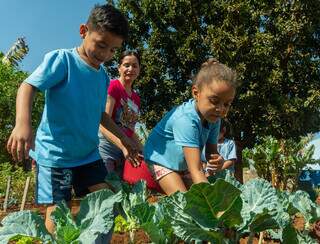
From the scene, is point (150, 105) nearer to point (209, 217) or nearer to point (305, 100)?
point (305, 100)

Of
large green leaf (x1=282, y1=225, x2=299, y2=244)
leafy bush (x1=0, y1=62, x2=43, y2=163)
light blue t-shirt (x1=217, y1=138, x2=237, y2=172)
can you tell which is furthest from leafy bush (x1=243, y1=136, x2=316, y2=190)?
large green leaf (x1=282, y1=225, x2=299, y2=244)

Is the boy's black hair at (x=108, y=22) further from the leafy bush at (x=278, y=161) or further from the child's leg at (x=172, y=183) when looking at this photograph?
the leafy bush at (x=278, y=161)

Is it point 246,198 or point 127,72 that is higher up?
point 127,72

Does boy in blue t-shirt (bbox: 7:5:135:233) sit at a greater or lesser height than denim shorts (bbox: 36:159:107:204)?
greater

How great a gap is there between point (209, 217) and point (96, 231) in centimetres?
47

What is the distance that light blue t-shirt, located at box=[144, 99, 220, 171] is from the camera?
2.73 m

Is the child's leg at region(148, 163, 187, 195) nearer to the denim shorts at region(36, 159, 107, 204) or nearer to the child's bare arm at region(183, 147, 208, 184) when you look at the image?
the child's bare arm at region(183, 147, 208, 184)

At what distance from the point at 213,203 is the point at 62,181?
106 cm

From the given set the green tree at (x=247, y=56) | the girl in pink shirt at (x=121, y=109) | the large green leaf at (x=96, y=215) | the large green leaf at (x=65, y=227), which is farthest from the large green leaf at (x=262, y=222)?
the green tree at (x=247, y=56)

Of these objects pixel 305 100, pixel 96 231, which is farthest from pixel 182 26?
pixel 96 231

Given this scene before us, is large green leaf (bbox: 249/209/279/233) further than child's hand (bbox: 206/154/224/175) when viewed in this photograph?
No

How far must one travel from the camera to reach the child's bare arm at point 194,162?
2571 mm

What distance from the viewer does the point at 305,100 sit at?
51.3 feet

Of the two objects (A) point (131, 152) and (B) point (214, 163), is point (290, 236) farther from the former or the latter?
(A) point (131, 152)
